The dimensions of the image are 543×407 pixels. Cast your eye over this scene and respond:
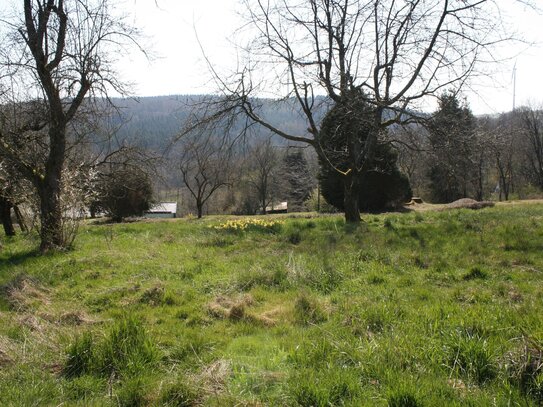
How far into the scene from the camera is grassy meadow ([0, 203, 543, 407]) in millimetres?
3033

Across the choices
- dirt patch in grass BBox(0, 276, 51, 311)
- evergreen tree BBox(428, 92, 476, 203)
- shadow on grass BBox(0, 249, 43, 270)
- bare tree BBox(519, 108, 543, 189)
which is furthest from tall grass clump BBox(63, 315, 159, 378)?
bare tree BBox(519, 108, 543, 189)

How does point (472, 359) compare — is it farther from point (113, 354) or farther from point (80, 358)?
point (80, 358)

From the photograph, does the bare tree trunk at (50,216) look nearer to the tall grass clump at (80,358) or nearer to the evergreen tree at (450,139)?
the tall grass clump at (80,358)

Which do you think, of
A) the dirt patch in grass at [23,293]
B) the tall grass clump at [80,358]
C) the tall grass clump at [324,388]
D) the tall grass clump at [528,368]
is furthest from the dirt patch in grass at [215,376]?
the dirt patch in grass at [23,293]

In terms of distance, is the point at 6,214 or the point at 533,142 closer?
the point at 6,214

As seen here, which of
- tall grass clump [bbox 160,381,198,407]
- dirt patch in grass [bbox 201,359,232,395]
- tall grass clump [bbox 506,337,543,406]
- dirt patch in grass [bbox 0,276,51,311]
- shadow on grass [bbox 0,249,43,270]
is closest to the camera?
tall grass clump [bbox 506,337,543,406]

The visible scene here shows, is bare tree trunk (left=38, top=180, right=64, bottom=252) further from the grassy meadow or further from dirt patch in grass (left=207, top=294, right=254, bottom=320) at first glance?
dirt patch in grass (left=207, top=294, right=254, bottom=320)

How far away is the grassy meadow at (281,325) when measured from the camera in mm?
3033

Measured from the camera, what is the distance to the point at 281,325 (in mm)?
4551

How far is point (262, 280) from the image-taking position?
630cm

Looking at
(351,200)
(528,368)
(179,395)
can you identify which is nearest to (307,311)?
(179,395)

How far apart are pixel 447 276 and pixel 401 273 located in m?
0.66

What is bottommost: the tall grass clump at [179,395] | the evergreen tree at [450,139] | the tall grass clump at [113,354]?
the tall grass clump at [179,395]

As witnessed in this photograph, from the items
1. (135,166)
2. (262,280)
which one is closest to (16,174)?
(135,166)
